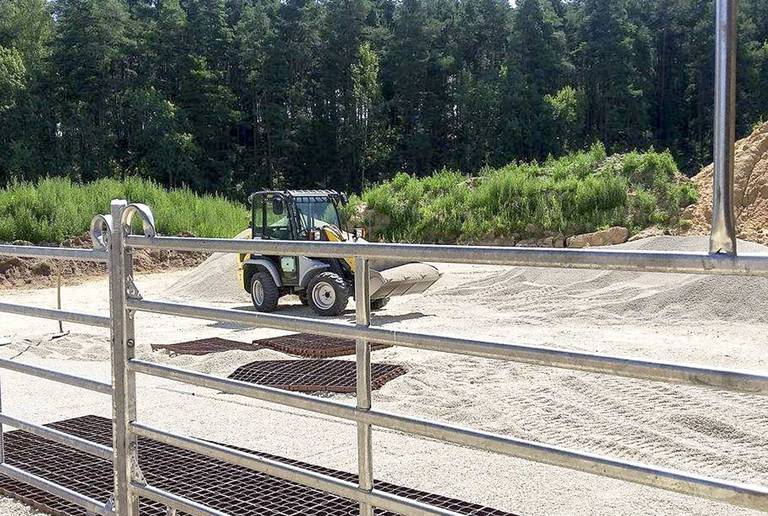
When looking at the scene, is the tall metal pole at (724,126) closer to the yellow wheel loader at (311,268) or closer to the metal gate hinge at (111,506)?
the metal gate hinge at (111,506)

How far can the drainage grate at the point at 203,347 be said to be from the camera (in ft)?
33.5

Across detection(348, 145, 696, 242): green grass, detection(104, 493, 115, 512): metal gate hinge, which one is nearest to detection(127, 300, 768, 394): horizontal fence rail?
detection(104, 493, 115, 512): metal gate hinge

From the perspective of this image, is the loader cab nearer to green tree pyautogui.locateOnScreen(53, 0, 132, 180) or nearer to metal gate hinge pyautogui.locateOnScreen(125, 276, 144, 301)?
metal gate hinge pyautogui.locateOnScreen(125, 276, 144, 301)

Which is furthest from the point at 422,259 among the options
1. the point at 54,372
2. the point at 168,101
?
the point at 168,101

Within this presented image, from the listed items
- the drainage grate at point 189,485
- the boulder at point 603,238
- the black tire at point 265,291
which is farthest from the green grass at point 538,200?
the drainage grate at point 189,485

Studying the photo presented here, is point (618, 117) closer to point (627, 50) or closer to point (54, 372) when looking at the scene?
point (627, 50)

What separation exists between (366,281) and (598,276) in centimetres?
1395

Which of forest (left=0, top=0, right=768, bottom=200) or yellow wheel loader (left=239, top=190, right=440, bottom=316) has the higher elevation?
forest (left=0, top=0, right=768, bottom=200)

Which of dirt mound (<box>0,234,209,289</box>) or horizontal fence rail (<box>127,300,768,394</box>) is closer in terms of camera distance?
horizontal fence rail (<box>127,300,768,394</box>)

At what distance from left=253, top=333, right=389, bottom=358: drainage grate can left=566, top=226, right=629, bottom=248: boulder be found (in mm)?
12309

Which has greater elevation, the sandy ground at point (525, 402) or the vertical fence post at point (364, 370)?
the vertical fence post at point (364, 370)

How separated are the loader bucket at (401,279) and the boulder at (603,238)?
8660 mm

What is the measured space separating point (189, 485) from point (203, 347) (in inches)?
224

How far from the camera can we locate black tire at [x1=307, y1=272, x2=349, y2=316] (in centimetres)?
1357
